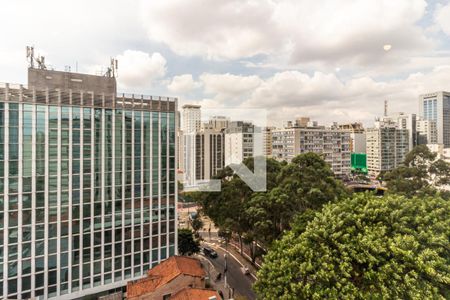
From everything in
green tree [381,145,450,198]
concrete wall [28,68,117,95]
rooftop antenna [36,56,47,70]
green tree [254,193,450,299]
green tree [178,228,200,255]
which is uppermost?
rooftop antenna [36,56,47,70]

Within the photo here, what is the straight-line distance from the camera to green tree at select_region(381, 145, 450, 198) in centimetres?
1376

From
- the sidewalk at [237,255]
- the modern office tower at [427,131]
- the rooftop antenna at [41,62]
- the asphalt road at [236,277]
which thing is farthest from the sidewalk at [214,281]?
the modern office tower at [427,131]

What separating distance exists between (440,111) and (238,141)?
56799 mm

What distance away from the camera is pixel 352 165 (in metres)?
42.3

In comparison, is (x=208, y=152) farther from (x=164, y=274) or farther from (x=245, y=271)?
(x=164, y=274)

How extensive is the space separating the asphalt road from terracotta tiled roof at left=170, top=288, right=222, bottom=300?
4.28 m

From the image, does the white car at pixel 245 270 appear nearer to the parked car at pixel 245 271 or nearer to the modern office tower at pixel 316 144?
the parked car at pixel 245 271

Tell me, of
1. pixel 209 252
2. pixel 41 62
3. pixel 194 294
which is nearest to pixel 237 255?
pixel 209 252

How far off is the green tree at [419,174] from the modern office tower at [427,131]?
2123 inches

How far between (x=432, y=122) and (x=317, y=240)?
70.5 meters

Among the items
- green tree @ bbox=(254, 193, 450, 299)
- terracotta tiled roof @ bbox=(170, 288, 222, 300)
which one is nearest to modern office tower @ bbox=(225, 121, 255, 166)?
terracotta tiled roof @ bbox=(170, 288, 222, 300)

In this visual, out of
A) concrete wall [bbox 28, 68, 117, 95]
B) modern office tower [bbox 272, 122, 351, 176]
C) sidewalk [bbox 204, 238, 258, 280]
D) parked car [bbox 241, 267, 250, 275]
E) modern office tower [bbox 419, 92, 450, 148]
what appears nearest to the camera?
concrete wall [bbox 28, 68, 117, 95]

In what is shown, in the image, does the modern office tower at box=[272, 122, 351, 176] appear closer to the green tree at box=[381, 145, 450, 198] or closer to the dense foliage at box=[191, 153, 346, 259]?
the green tree at box=[381, 145, 450, 198]

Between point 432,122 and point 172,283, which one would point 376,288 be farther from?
point 432,122
